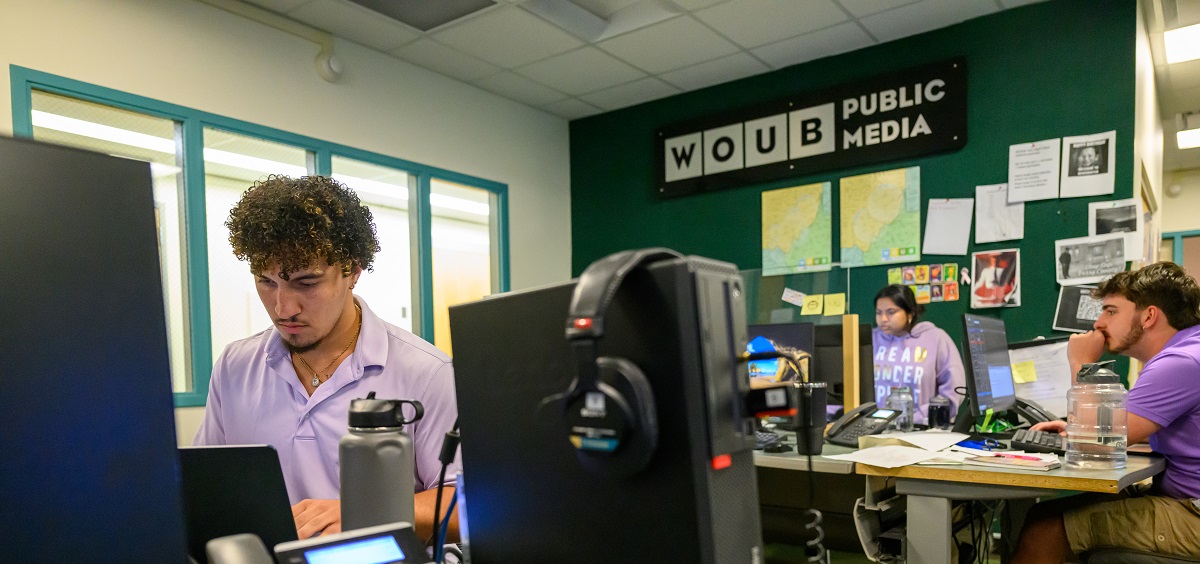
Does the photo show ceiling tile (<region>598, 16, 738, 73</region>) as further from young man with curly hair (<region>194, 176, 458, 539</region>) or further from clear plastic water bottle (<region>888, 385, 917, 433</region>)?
young man with curly hair (<region>194, 176, 458, 539</region>)

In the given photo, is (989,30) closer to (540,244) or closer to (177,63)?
(540,244)

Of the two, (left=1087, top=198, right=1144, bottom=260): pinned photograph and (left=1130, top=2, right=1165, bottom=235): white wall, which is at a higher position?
(left=1130, top=2, right=1165, bottom=235): white wall

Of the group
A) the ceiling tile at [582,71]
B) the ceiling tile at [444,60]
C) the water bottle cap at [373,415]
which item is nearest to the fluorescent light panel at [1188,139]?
the ceiling tile at [582,71]

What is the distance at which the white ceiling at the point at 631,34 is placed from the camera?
3.78 metres

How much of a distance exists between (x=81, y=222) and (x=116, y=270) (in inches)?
1.5

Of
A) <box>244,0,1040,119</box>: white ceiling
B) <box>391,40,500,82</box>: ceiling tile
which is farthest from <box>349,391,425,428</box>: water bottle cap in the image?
<box>391,40,500,82</box>: ceiling tile

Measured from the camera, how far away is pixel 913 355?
12.6 feet

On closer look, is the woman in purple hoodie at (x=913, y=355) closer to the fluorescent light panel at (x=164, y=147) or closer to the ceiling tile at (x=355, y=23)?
the fluorescent light panel at (x=164, y=147)

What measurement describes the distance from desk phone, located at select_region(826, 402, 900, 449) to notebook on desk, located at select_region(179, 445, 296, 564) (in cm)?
216

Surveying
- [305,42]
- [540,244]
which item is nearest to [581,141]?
[540,244]

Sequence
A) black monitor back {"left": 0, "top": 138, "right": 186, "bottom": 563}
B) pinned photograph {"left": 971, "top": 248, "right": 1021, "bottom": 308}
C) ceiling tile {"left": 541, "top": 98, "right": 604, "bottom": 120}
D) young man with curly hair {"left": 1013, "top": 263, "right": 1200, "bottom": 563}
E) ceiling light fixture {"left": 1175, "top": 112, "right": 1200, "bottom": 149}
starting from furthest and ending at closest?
ceiling light fixture {"left": 1175, "top": 112, "right": 1200, "bottom": 149} → ceiling tile {"left": 541, "top": 98, "right": 604, "bottom": 120} → pinned photograph {"left": 971, "top": 248, "right": 1021, "bottom": 308} → young man with curly hair {"left": 1013, "top": 263, "right": 1200, "bottom": 563} → black monitor back {"left": 0, "top": 138, "right": 186, "bottom": 563}

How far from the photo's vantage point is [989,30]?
13.0 ft

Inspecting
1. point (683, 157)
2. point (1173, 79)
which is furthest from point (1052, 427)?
point (1173, 79)

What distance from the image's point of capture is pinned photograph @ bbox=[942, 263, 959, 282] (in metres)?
4.01
